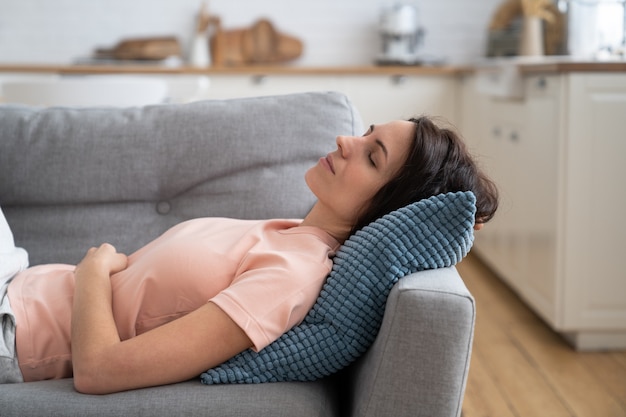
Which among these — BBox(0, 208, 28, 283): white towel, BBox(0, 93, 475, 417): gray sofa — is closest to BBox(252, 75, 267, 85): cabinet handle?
BBox(0, 93, 475, 417): gray sofa

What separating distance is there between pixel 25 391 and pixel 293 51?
162 inches

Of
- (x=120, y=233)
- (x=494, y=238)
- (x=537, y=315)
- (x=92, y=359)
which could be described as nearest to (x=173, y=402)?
(x=92, y=359)

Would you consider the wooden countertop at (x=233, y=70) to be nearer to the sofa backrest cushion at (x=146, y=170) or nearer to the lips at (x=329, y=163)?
the sofa backrest cushion at (x=146, y=170)

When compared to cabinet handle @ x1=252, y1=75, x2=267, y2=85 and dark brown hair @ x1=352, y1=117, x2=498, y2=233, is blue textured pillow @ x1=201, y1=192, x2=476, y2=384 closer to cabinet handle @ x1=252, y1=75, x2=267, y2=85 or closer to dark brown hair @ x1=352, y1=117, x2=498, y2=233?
dark brown hair @ x1=352, y1=117, x2=498, y2=233

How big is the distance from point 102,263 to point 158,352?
33 cm

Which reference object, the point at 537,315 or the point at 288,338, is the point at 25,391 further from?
the point at 537,315

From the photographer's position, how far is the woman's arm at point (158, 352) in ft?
4.54

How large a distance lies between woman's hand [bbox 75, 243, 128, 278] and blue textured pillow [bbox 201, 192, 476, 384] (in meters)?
0.33

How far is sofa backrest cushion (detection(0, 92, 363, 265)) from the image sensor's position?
2.01m

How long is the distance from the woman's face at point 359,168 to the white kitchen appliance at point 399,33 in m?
3.48

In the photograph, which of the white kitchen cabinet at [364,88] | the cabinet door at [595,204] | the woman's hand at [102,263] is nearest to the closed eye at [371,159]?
the woman's hand at [102,263]

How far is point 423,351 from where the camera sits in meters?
1.33

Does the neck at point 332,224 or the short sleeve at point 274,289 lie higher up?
the neck at point 332,224

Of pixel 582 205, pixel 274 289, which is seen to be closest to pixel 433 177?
pixel 274 289
